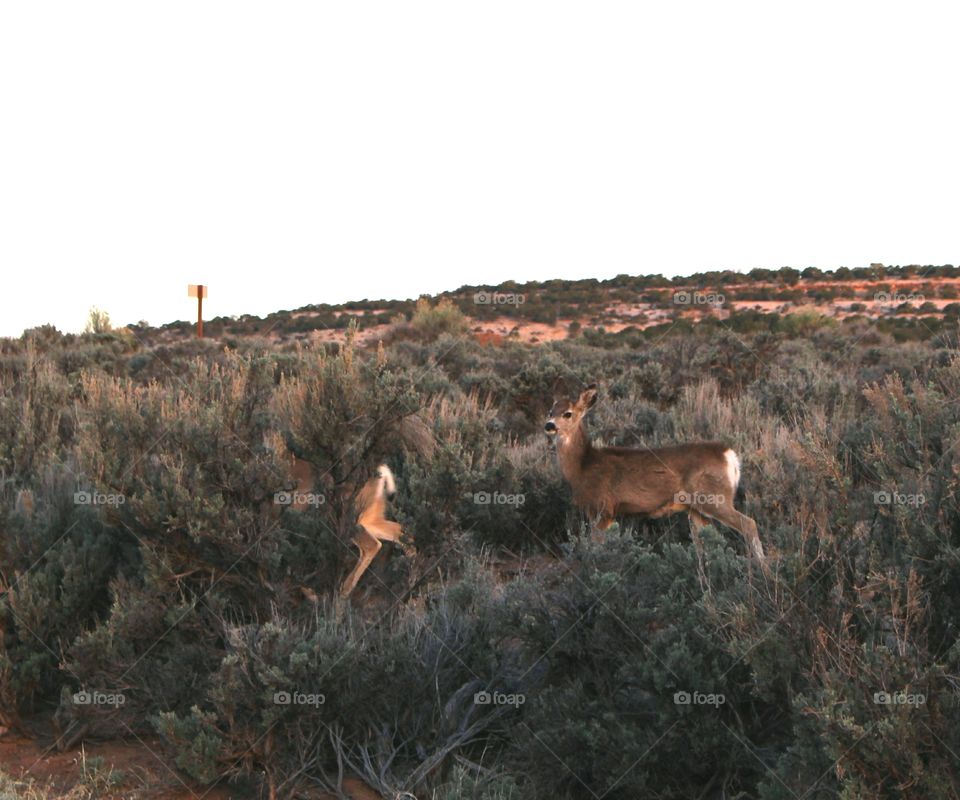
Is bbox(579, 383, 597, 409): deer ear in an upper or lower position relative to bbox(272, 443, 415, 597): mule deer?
upper

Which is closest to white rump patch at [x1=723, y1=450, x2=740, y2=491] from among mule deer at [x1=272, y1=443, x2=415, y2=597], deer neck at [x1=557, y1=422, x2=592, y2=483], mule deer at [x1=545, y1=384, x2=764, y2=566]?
mule deer at [x1=545, y1=384, x2=764, y2=566]

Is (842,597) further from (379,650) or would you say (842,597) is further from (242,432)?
(242,432)

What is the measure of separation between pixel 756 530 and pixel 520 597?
88.4 inches

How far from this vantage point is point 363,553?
6750 millimetres

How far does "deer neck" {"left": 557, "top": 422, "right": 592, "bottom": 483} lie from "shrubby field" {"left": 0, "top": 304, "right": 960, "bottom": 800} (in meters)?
0.38

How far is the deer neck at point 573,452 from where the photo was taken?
7816mm

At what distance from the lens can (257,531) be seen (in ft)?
20.0

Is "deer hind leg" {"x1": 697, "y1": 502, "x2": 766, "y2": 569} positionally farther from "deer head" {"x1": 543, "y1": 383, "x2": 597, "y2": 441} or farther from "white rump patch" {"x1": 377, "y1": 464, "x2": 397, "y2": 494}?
"white rump patch" {"x1": 377, "y1": 464, "x2": 397, "y2": 494}

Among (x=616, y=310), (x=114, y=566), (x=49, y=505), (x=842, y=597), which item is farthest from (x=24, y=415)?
(x=616, y=310)

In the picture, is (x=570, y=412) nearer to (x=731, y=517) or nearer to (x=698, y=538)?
(x=731, y=517)

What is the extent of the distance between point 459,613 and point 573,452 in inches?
101

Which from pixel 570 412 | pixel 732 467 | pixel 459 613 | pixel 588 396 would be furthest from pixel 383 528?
pixel 732 467

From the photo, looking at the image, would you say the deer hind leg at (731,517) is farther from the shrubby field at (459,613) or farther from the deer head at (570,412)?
the deer head at (570,412)

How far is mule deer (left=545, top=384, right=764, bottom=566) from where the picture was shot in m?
7.21
